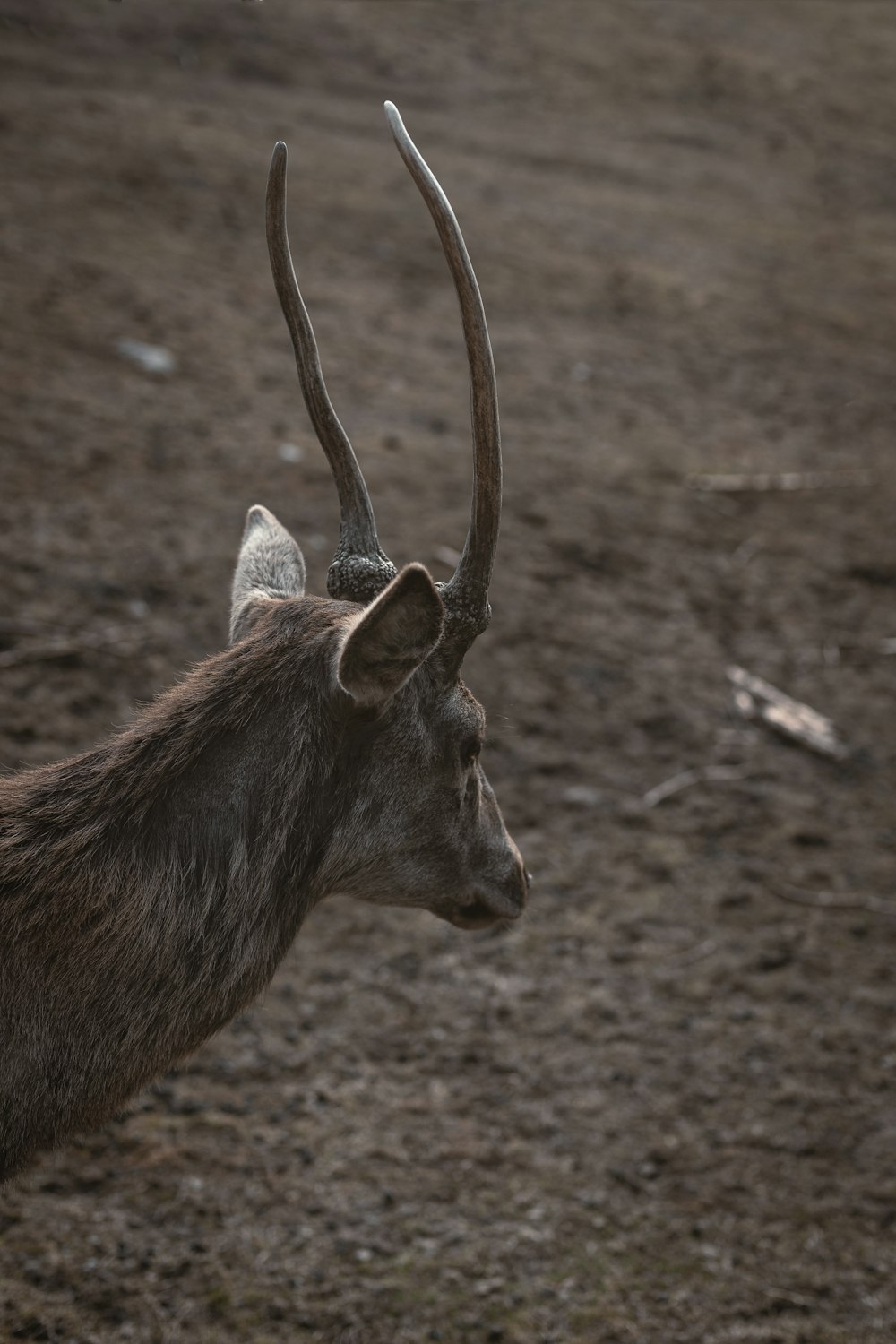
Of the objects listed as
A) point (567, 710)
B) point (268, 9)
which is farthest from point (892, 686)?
point (268, 9)

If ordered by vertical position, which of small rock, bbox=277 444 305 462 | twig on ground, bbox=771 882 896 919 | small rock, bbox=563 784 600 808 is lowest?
twig on ground, bbox=771 882 896 919

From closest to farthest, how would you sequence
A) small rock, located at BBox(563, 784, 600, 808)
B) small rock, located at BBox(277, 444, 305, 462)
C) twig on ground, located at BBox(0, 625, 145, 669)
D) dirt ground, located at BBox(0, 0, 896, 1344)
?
dirt ground, located at BBox(0, 0, 896, 1344) < twig on ground, located at BBox(0, 625, 145, 669) < small rock, located at BBox(563, 784, 600, 808) < small rock, located at BBox(277, 444, 305, 462)

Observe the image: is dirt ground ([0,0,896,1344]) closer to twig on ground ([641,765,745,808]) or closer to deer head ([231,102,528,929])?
twig on ground ([641,765,745,808])

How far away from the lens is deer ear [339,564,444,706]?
7.47ft

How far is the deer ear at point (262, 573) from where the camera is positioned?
120 inches

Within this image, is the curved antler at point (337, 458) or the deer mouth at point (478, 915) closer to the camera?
the curved antler at point (337, 458)

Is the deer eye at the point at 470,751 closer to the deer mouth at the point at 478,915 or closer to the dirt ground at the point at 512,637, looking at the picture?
the deer mouth at the point at 478,915

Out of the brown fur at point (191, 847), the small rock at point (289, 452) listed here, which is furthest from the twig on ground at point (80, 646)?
the brown fur at point (191, 847)

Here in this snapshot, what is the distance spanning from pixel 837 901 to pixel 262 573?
3039mm

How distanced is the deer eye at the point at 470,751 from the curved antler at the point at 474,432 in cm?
24

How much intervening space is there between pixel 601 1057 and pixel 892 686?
302 cm

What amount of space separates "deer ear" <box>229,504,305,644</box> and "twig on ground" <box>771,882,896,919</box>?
2.78m

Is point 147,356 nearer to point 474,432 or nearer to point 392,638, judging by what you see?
point 474,432

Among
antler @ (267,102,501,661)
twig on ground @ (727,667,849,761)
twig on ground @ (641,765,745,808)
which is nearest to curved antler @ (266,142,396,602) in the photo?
antler @ (267,102,501,661)
